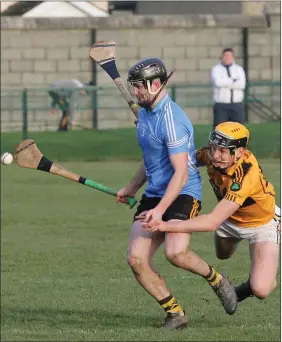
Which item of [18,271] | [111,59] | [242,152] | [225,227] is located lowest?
[18,271]

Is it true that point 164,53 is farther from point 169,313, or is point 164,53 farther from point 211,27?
point 169,313

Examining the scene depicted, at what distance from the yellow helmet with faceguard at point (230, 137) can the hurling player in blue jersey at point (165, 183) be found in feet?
0.86

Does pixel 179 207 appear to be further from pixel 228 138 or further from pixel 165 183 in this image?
pixel 228 138

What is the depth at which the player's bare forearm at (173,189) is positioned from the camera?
→ 901 cm

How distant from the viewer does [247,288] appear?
32.0 feet

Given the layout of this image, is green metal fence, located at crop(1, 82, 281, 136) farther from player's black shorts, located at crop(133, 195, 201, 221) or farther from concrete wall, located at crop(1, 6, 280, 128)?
player's black shorts, located at crop(133, 195, 201, 221)

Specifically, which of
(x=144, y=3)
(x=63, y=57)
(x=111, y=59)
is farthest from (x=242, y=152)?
(x=144, y=3)

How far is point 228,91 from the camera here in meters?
24.8

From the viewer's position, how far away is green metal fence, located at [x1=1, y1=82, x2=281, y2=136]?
2764 centimetres

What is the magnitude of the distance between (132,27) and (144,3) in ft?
15.5

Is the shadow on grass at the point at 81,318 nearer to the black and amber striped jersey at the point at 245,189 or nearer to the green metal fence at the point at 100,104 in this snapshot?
the black and amber striped jersey at the point at 245,189

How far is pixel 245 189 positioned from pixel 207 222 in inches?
16.0

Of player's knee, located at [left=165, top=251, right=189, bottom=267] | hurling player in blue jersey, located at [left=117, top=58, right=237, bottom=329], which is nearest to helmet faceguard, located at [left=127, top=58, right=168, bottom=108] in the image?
hurling player in blue jersey, located at [left=117, top=58, right=237, bottom=329]

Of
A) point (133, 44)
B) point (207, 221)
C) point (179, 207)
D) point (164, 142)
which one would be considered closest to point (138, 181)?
point (179, 207)
